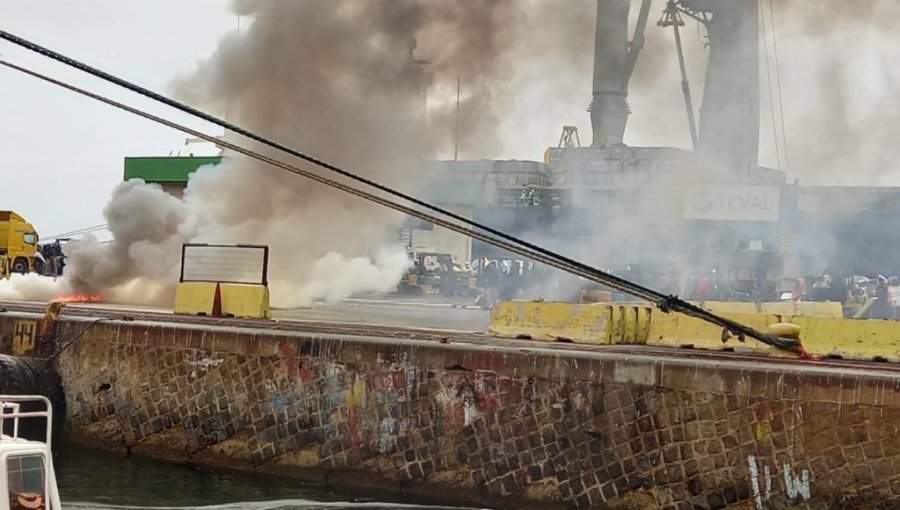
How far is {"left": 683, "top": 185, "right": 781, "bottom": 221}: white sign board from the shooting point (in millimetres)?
31125

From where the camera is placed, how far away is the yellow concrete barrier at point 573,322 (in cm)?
1484

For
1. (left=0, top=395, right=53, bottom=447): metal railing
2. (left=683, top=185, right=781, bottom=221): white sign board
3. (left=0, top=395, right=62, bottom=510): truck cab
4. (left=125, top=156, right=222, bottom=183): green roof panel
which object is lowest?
(left=0, top=395, right=62, bottom=510): truck cab

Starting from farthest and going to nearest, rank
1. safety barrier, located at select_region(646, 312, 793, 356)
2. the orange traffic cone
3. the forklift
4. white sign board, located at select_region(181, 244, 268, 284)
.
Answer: the forklift, white sign board, located at select_region(181, 244, 268, 284), the orange traffic cone, safety barrier, located at select_region(646, 312, 793, 356)

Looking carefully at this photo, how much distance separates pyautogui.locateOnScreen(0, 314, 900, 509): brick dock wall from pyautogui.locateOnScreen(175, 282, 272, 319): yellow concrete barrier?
3458 millimetres

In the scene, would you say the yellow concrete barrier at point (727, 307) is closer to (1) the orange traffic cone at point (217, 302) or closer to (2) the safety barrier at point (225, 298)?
(2) the safety barrier at point (225, 298)

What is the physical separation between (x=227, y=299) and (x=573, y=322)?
21.0 ft

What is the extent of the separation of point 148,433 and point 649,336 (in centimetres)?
730

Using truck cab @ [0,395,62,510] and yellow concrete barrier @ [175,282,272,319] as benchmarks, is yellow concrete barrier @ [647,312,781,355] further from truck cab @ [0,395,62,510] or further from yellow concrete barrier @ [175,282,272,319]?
truck cab @ [0,395,62,510]

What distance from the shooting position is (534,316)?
50.6ft

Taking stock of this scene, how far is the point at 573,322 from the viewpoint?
15062 millimetres

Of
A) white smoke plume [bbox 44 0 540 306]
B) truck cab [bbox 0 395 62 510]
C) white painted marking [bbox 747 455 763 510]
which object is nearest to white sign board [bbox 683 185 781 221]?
white smoke plume [bbox 44 0 540 306]

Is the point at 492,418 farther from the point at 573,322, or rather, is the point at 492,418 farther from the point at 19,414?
the point at 19,414

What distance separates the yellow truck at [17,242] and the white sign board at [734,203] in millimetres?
22498

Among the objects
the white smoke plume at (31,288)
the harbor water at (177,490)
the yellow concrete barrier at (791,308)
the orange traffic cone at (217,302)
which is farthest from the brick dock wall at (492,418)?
the white smoke plume at (31,288)
